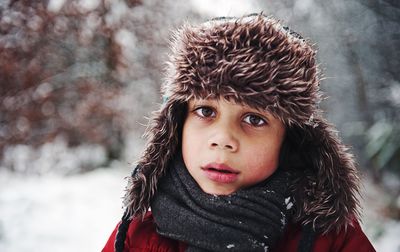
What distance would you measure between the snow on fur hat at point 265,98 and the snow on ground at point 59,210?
1.35 meters

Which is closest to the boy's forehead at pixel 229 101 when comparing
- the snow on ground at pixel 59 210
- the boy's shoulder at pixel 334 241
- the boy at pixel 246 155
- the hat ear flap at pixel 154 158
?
the boy at pixel 246 155

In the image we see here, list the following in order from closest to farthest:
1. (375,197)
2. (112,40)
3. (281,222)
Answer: (281,222) < (375,197) < (112,40)

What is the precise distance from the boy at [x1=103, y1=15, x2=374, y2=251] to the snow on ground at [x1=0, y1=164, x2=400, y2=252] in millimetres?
1349

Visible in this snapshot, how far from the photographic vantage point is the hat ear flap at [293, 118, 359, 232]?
0.92 metres

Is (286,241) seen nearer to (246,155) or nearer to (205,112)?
(246,155)

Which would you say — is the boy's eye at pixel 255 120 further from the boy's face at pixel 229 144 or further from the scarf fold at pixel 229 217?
the scarf fold at pixel 229 217

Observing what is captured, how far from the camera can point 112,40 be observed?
287 centimetres

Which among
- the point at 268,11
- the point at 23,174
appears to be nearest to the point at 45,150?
the point at 23,174

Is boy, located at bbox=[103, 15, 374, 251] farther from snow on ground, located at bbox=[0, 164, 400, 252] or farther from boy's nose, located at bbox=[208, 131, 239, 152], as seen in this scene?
snow on ground, located at bbox=[0, 164, 400, 252]

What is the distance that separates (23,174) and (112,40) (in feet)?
3.37

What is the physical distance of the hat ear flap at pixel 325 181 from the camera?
0.92 meters

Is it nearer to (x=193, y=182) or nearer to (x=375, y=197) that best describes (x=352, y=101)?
(x=375, y=197)

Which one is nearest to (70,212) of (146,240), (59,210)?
(59,210)

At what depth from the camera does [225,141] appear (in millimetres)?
856
